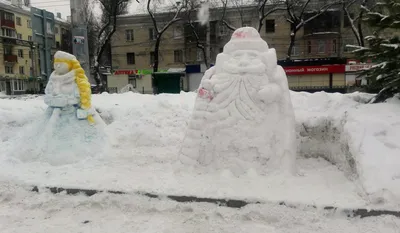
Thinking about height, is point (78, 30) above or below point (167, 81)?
above

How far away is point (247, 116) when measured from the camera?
15.5 ft

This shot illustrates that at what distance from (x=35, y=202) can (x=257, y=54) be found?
3467mm

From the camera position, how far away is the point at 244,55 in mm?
5051

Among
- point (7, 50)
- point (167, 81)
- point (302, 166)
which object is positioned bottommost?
point (302, 166)

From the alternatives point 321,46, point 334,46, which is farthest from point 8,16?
point 334,46

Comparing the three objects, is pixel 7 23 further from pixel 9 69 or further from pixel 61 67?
pixel 61 67

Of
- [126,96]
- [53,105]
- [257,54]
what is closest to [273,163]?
[257,54]

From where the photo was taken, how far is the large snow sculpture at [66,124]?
18.7 feet

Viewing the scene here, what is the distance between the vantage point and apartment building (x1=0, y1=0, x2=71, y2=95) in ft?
109

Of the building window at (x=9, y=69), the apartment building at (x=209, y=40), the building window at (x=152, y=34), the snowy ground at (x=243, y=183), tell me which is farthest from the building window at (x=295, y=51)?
the building window at (x=9, y=69)

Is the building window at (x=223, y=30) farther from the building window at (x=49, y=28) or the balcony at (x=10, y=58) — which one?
the balcony at (x=10, y=58)

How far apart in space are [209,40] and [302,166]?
24.8 m

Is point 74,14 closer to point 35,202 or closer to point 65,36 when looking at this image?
point 35,202

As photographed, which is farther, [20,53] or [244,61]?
[20,53]
